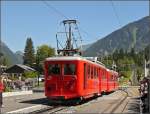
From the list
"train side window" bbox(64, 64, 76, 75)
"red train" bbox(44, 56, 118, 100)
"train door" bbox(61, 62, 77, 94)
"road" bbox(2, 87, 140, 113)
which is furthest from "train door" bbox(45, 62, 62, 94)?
"road" bbox(2, 87, 140, 113)

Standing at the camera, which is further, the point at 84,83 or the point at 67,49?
the point at 67,49

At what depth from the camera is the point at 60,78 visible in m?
30.0

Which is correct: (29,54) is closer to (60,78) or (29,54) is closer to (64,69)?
(64,69)

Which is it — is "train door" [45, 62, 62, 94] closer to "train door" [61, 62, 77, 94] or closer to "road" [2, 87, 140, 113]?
"train door" [61, 62, 77, 94]

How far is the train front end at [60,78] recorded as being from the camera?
98.0 ft

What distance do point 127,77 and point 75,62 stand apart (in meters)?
116

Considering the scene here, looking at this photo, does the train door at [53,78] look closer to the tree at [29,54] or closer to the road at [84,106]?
the road at [84,106]

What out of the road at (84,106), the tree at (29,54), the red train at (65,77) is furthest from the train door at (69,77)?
the tree at (29,54)

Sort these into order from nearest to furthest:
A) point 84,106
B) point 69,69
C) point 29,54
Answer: point 84,106, point 69,69, point 29,54

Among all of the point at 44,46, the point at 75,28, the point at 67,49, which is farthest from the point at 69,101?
the point at 44,46

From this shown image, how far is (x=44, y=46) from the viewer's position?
161 metres

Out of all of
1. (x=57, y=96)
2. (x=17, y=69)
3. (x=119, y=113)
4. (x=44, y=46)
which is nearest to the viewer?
(x=119, y=113)

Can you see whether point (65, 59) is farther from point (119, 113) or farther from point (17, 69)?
point (17, 69)

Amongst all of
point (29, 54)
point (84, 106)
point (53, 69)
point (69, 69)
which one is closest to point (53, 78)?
point (53, 69)
